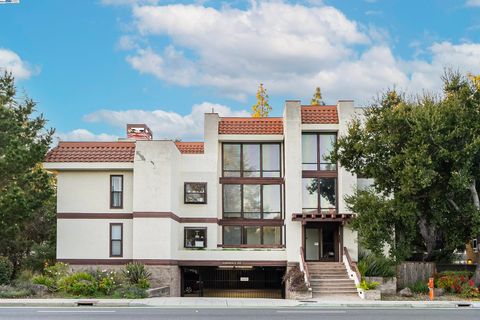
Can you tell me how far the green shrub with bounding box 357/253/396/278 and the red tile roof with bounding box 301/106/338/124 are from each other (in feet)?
28.1

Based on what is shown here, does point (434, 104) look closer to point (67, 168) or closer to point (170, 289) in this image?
point (170, 289)

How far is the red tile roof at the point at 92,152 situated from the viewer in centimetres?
3809

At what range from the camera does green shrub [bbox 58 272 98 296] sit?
3097 cm

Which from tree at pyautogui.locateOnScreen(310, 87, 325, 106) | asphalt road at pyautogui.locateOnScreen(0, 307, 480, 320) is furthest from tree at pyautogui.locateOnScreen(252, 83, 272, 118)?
asphalt road at pyautogui.locateOnScreen(0, 307, 480, 320)

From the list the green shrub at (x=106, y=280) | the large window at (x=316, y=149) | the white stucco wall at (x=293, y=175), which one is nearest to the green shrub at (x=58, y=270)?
the green shrub at (x=106, y=280)

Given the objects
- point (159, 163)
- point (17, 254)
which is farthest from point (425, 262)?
point (17, 254)

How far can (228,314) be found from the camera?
75.2 feet

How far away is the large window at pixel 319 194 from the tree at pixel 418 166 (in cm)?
359

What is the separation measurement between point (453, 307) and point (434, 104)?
10605 mm

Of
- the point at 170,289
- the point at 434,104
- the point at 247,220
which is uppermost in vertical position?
the point at 434,104

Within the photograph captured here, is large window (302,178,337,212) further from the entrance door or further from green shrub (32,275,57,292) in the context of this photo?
green shrub (32,275,57,292)

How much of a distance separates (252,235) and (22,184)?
1341 centimetres

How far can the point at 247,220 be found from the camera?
137ft

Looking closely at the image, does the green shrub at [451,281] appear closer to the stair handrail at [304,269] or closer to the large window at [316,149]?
the stair handrail at [304,269]
